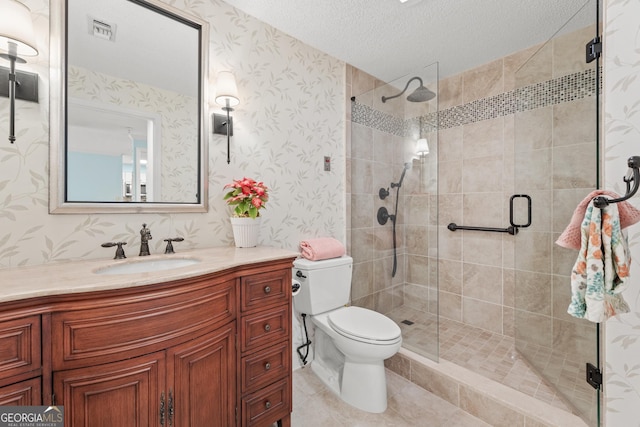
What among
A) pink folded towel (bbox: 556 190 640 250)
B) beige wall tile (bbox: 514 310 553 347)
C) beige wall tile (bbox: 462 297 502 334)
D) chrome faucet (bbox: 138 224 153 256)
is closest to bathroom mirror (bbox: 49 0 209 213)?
chrome faucet (bbox: 138 224 153 256)

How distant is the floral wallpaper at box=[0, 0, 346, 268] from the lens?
1116 mm

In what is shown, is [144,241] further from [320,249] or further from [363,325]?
[363,325]

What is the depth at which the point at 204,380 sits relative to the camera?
1087 millimetres

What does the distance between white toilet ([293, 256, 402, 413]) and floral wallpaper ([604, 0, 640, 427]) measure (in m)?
0.87

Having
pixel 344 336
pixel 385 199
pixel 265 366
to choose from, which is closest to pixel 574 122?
pixel 385 199

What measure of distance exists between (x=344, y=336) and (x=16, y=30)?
1.96 metres

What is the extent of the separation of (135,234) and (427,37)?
222 cm

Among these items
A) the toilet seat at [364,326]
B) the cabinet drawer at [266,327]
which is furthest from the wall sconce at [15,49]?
the toilet seat at [364,326]

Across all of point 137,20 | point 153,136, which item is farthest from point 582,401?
point 137,20

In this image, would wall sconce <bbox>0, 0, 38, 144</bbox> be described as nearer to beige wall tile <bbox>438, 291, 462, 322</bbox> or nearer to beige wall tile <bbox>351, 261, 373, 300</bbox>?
beige wall tile <bbox>351, 261, 373, 300</bbox>

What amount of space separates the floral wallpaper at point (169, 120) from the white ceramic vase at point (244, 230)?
0.89ft

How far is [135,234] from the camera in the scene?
1361 millimetres

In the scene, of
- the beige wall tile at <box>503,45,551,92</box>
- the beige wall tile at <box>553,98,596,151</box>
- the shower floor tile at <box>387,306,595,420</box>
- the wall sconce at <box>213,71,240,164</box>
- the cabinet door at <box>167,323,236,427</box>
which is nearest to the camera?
the cabinet door at <box>167,323,236,427</box>

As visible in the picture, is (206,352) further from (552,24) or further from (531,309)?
(552,24)
